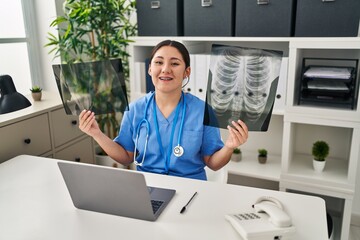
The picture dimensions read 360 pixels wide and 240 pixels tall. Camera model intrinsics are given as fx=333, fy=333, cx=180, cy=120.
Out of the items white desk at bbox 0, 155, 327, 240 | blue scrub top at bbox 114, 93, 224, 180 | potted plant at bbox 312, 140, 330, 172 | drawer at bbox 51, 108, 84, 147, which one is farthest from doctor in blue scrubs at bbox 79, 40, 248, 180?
potted plant at bbox 312, 140, 330, 172

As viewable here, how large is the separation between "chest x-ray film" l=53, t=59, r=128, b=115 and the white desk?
34 centimetres

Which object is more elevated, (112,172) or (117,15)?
(117,15)

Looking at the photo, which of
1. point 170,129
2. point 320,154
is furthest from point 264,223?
point 320,154

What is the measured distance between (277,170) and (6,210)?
5.62 feet

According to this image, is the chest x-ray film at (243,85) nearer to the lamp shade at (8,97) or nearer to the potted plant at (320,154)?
the lamp shade at (8,97)

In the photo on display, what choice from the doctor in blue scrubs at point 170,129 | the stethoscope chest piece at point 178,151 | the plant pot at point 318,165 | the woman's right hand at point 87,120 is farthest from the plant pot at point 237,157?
the woman's right hand at point 87,120

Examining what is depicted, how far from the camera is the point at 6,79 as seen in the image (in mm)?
1425

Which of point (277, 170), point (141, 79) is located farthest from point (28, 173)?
point (277, 170)

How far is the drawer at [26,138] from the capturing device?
65.9 inches

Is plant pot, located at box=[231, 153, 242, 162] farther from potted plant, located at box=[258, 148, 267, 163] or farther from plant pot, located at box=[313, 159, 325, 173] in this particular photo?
plant pot, located at box=[313, 159, 325, 173]

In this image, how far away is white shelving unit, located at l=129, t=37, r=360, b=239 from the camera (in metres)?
1.93

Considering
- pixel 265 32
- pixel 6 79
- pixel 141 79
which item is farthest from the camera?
pixel 141 79

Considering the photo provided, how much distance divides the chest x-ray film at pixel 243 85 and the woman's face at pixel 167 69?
0.21 m

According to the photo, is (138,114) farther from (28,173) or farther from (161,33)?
(161,33)
